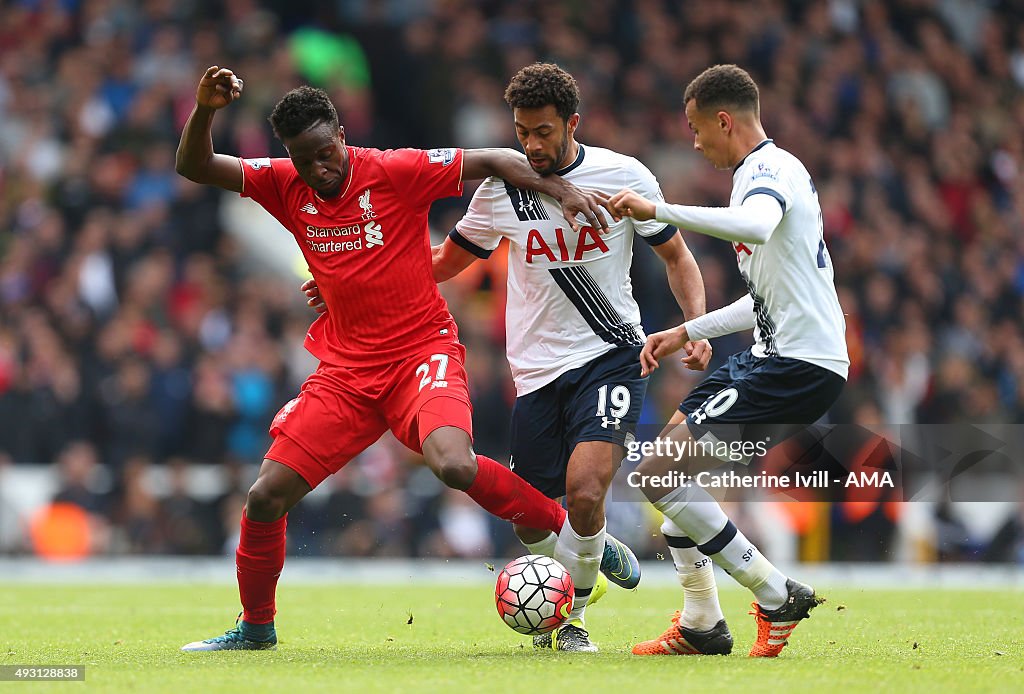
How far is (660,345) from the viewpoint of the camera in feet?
22.0

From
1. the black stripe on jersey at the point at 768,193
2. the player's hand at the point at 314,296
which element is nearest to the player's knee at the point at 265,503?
the player's hand at the point at 314,296

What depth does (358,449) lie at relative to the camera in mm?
7281

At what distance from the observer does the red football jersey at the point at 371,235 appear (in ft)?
23.7

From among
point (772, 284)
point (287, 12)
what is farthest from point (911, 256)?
point (772, 284)

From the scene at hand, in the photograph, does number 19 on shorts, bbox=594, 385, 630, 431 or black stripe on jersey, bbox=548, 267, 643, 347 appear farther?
black stripe on jersey, bbox=548, 267, 643, 347

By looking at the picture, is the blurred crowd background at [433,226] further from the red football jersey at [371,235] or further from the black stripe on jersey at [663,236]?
the red football jersey at [371,235]

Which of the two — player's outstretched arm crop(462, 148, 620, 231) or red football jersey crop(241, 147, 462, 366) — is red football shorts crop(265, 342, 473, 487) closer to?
red football jersey crop(241, 147, 462, 366)

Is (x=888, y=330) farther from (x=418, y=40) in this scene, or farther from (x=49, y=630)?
(x=49, y=630)

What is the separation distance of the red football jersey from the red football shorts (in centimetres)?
10

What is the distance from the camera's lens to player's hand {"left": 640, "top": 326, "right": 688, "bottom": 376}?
6699 mm

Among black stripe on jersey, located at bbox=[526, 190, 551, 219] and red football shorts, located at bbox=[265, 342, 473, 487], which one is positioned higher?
black stripe on jersey, located at bbox=[526, 190, 551, 219]

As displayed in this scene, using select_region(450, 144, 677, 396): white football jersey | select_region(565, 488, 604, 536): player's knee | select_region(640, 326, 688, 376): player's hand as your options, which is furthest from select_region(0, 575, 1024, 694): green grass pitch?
select_region(450, 144, 677, 396): white football jersey

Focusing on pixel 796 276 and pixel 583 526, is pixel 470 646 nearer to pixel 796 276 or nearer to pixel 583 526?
pixel 583 526

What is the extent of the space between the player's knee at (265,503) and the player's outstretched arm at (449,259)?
5.08ft
